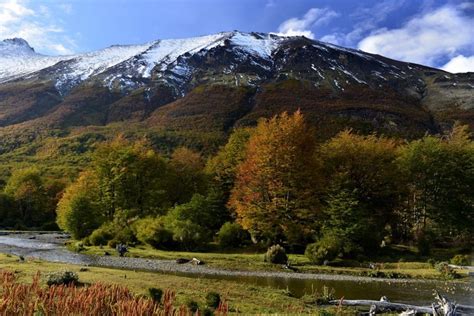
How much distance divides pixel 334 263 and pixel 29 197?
78.1m

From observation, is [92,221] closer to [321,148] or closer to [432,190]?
[321,148]

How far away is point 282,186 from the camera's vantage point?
163ft

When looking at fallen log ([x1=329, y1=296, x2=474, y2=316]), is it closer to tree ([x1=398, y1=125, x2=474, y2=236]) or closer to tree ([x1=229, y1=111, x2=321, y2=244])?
tree ([x1=229, y1=111, x2=321, y2=244])

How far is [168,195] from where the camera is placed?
7131cm

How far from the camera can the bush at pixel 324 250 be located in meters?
41.4

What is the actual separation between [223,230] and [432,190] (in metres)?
24.2

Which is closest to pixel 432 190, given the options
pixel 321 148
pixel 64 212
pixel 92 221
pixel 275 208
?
pixel 321 148

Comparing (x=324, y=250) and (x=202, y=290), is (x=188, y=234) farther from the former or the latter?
(x=202, y=290)

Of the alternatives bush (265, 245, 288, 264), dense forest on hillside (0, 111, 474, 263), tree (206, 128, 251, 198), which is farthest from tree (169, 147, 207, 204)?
bush (265, 245, 288, 264)

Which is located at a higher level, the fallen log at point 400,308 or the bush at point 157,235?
the bush at point 157,235

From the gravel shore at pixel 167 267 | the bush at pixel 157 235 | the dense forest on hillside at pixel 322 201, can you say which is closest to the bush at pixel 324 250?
the dense forest on hillside at pixel 322 201

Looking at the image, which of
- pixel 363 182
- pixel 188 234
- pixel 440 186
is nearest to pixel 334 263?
pixel 363 182

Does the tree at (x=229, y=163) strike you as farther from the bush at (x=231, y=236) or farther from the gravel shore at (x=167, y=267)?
the gravel shore at (x=167, y=267)

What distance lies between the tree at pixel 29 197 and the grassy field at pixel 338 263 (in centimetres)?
5705
